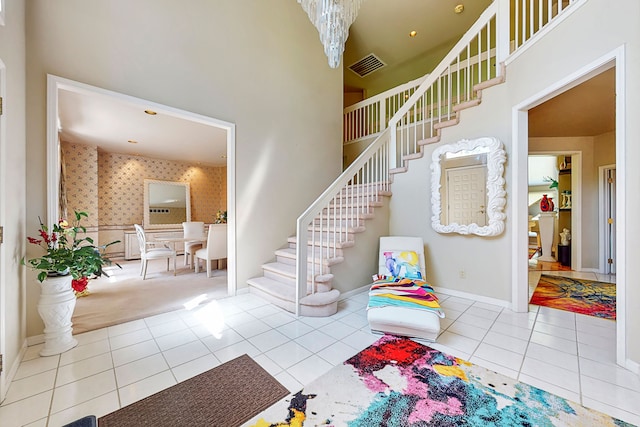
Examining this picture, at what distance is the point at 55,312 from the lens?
2.02 metres

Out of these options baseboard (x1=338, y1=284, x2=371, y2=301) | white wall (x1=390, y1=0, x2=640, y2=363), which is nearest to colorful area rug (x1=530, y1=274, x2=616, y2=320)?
white wall (x1=390, y1=0, x2=640, y2=363)

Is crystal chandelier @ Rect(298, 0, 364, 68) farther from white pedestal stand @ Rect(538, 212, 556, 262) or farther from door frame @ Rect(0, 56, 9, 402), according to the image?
white pedestal stand @ Rect(538, 212, 556, 262)

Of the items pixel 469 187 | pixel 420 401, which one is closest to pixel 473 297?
pixel 469 187

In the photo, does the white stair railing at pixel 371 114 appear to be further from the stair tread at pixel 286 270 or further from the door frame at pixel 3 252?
the door frame at pixel 3 252

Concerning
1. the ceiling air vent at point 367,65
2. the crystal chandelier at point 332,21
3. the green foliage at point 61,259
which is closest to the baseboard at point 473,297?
the crystal chandelier at point 332,21

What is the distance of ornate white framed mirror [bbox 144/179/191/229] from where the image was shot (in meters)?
6.56

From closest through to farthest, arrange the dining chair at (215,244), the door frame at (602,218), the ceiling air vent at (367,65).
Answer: the dining chair at (215,244)
the door frame at (602,218)
the ceiling air vent at (367,65)

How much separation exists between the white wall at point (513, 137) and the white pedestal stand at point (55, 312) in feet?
12.8

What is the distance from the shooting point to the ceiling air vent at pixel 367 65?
606cm

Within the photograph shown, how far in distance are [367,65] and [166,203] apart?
6521mm

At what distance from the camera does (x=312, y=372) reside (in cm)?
178

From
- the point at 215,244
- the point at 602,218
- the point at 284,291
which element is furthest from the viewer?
the point at 602,218

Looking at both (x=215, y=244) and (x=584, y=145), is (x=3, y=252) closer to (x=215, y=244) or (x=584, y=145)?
(x=215, y=244)

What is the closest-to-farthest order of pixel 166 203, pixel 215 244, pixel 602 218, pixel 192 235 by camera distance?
pixel 215 244 → pixel 602 218 → pixel 192 235 → pixel 166 203
